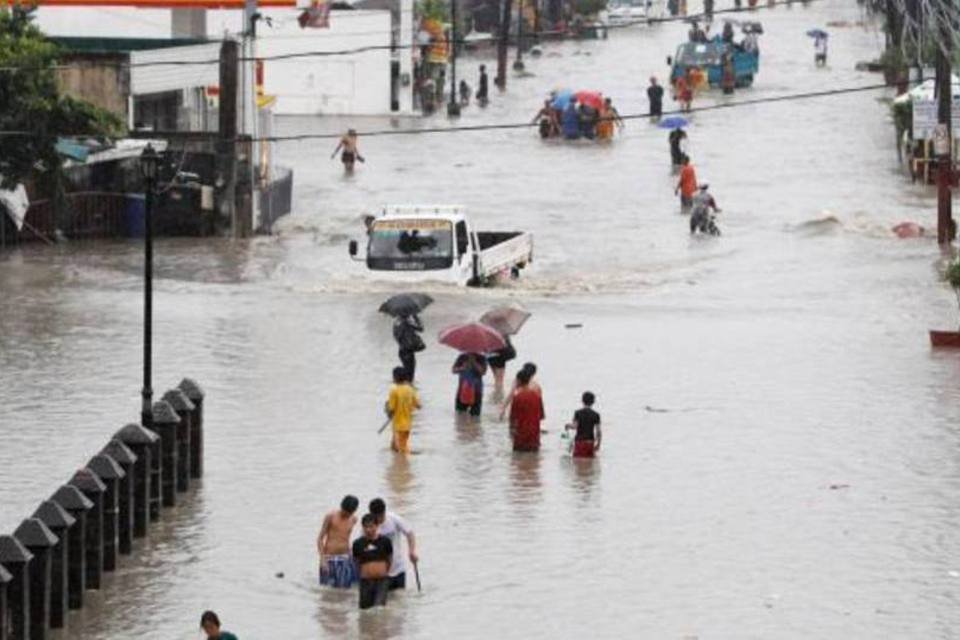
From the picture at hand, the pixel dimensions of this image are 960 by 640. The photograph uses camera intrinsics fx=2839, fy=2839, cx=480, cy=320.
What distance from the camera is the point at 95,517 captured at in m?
24.1

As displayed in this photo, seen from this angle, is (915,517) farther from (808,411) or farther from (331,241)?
(331,241)

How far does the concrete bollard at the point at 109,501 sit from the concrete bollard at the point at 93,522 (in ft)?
0.63

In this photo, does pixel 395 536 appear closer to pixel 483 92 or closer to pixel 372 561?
pixel 372 561

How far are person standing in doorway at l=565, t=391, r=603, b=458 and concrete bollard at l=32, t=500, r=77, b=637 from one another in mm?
8330

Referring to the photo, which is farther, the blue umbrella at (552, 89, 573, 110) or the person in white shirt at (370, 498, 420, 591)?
the blue umbrella at (552, 89, 573, 110)

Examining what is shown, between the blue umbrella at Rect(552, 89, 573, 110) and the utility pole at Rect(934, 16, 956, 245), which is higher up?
the blue umbrella at Rect(552, 89, 573, 110)

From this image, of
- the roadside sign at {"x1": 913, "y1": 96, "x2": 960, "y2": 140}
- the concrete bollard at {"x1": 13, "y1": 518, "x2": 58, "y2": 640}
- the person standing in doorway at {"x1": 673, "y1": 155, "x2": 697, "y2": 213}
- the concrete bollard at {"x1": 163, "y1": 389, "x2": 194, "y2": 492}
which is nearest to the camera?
A: the concrete bollard at {"x1": 13, "y1": 518, "x2": 58, "y2": 640}

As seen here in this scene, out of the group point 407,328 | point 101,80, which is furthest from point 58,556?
point 101,80

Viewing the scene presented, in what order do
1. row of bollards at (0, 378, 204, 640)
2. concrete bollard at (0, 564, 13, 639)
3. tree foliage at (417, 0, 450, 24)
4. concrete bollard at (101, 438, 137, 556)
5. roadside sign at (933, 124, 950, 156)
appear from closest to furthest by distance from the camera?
concrete bollard at (0, 564, 13, 639), row of bollards at (0, 378, 204, 640), concrete bollard at (101, 438, 137, 556), roadside sign at (933, 124, 950, 156), tree foliage at (417, 0, 450, 24)

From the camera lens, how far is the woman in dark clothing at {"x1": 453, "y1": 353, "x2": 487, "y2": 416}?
1282 inches

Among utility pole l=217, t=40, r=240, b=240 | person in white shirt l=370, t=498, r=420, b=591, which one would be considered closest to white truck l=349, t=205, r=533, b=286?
utility pole l=217, t=40, r=240, b=240

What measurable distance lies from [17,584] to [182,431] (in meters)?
6.97

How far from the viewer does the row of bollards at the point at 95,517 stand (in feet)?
70.6

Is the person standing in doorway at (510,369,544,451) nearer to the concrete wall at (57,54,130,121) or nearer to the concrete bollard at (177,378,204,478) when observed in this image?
the concrete bollard at (177,378,204,478)
